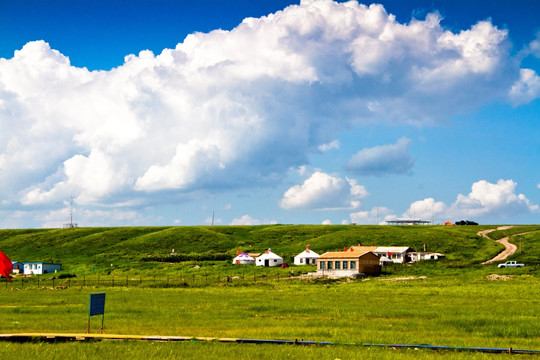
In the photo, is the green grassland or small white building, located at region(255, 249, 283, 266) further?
the green grassland

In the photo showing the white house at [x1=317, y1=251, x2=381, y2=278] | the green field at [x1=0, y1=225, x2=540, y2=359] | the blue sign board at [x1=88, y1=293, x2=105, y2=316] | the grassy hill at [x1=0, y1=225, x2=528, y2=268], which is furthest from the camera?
the grassy hill at [x1=0, y1=225, x2=528, y2=268]

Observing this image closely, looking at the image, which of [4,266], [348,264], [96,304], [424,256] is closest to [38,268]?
[348,264]

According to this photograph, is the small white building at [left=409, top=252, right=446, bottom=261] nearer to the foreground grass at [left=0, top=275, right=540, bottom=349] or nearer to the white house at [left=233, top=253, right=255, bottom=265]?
the white house at [left=233, top=253, right=255, bottom=265]

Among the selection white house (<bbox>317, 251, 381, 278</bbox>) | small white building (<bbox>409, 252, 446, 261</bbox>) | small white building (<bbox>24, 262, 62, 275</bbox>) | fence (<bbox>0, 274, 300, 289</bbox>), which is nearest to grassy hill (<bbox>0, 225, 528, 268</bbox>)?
small white building (<bbox>409, 252, 446, 261</bbox>)

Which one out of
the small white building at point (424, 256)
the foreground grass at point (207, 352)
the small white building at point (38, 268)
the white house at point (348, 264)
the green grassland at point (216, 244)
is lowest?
the foreground grass at point (207, 352)

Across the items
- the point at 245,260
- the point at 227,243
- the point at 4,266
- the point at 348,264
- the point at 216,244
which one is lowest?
the point at 348,264

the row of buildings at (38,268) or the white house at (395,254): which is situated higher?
the white house at (395,254)

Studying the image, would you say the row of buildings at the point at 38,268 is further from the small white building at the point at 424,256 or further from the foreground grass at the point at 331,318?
the small white building at the point at 424,256

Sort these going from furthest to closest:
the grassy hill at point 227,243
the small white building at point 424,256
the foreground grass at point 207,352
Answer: the grassy hill at point 227,243, the small white building at point 424,256, the foreground grass at point 207,352

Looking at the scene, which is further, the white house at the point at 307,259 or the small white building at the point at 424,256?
the small white building at the point at 424,256

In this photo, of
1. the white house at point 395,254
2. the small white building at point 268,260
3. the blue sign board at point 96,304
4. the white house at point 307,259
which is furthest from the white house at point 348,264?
the blue sign board at point 96,304

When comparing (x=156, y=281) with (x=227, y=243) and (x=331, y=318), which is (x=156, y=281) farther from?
(x=227, y=243)

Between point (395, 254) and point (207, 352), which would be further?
point (395, 254)

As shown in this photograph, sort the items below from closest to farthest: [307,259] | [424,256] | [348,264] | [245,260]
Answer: [348,264]
[307,259]
[424,256]
[245,260]
